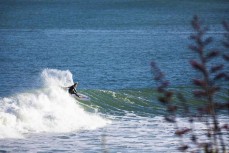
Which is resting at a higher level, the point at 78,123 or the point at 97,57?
the point at 97,57

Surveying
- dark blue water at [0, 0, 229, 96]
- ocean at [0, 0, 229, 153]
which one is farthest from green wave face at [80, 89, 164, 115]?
dark blue water at [0, 0, 229, 96]

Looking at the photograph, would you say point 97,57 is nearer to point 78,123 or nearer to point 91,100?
point 91,100

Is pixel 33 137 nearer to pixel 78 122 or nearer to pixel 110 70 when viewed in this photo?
pixel 78 122

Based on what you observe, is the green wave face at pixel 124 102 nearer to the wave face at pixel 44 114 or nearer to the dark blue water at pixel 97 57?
the wave face at pixel 44 114

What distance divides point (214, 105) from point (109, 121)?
79.0 ft

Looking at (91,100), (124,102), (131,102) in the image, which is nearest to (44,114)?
(91,100)

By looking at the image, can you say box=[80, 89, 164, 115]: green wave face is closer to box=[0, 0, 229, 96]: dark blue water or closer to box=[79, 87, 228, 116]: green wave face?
box=[79, 87, 228, 116]: green wave face

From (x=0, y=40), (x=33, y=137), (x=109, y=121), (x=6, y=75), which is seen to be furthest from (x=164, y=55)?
(x=33, y=137)

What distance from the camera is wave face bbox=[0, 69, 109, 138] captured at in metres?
27.1

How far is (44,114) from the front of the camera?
2975cm

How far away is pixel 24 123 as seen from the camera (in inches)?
1091

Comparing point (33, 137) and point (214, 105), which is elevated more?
point (33, 137)

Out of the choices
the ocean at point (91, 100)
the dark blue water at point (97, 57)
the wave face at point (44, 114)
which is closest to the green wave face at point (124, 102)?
the ocean at point (91, 100)

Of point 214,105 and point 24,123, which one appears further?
point 24,123
